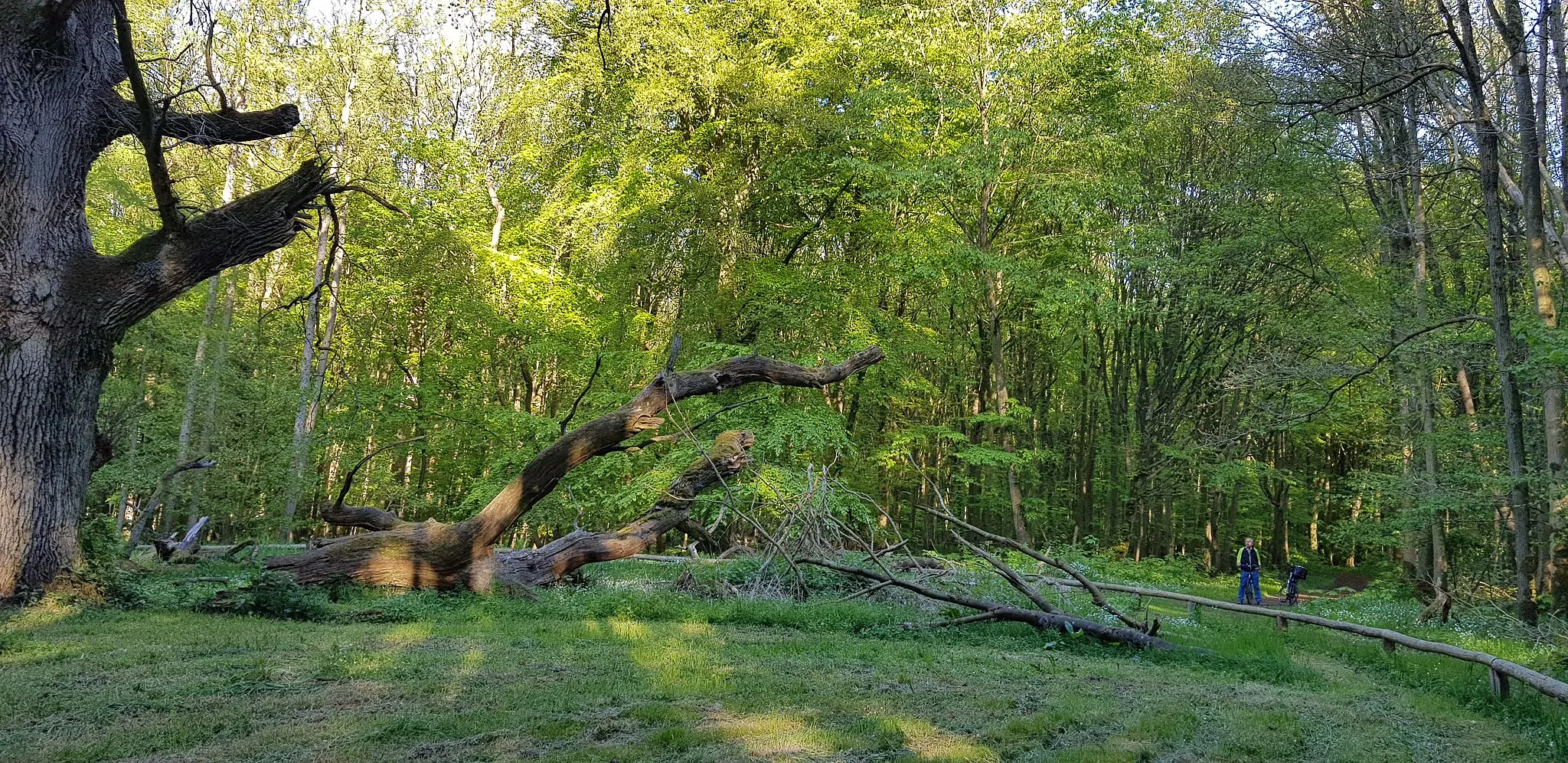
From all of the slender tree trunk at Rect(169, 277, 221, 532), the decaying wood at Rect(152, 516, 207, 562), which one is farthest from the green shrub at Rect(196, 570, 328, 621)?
the slender tree trunk at Rect(169, 277, 221, 532)

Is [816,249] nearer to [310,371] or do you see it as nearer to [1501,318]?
[310,371]

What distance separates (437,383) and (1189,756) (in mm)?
21921

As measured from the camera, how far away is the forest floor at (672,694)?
3.99m

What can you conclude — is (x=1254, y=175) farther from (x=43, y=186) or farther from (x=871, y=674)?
(x=43, y=186)

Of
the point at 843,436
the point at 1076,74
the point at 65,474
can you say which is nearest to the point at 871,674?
the point at 65,474

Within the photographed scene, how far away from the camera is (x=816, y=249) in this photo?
21.8m

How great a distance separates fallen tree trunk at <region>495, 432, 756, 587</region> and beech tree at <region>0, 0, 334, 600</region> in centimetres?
403

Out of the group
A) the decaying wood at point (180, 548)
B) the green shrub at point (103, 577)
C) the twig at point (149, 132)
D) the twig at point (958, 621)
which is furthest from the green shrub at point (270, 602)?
the twig at point (958, 621)

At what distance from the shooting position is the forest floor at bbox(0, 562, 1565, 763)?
13.1 ft

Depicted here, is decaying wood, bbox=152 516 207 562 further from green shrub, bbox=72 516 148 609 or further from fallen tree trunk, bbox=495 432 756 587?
fallen tree trunk, bbox=495 432 756 587

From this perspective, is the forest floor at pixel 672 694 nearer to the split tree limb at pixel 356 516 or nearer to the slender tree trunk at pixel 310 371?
the split tree limb at pixel 356 516

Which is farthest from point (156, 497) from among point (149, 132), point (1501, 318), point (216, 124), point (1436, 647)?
point (1501, 318)

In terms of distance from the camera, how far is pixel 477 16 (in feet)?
69.7

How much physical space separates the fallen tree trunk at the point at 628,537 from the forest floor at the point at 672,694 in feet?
4.59
